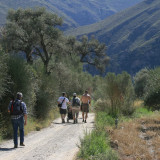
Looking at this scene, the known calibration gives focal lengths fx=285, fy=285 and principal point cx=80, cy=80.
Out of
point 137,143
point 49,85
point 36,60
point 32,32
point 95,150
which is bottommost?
point 137,143

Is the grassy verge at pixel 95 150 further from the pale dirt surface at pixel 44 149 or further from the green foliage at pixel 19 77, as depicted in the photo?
the green foliage at pixel 19 77

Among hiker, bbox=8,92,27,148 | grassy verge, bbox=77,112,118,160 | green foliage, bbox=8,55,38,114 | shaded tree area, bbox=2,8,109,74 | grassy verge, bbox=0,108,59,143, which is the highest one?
shaded tree area, bbox=2,8,109,74

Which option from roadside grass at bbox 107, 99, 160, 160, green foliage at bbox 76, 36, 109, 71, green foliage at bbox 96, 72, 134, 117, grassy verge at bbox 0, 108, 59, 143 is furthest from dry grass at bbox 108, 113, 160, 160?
green foliage at bbox 76, 36, 109, 71

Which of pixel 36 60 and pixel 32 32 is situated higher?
pixel 32 32

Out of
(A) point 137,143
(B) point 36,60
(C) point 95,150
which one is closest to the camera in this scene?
(C) point 95,150

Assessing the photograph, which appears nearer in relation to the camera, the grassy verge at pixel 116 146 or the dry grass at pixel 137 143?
the grassy verge at pixel 116 146

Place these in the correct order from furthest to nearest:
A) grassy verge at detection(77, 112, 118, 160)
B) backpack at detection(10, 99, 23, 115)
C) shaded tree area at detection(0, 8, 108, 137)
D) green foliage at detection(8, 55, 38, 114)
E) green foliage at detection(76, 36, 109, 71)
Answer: green foliage at detection(76, 36, 109, 71)
green foliage at detection(8, 55, 38, 114)
shaded tree area at detection(0, 8, 108, 137)
backpack at detection(10, 99, 23, 115)
grassy verge at detection(77, 112, 118, 160)

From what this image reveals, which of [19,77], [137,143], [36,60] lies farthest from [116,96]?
[36,60]

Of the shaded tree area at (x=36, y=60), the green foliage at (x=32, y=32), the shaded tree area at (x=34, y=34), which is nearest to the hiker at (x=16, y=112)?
the shaded tree area at (x=36, y=60)

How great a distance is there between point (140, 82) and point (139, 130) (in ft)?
199

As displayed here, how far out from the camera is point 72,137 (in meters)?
12.7

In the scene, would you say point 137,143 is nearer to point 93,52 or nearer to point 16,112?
point 16,112

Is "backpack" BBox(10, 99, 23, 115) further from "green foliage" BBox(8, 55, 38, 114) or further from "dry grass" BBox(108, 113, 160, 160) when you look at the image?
"dry grass" BBox(108, 113, 160, 160)

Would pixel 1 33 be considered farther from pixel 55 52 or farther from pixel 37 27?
pixel 55 52
